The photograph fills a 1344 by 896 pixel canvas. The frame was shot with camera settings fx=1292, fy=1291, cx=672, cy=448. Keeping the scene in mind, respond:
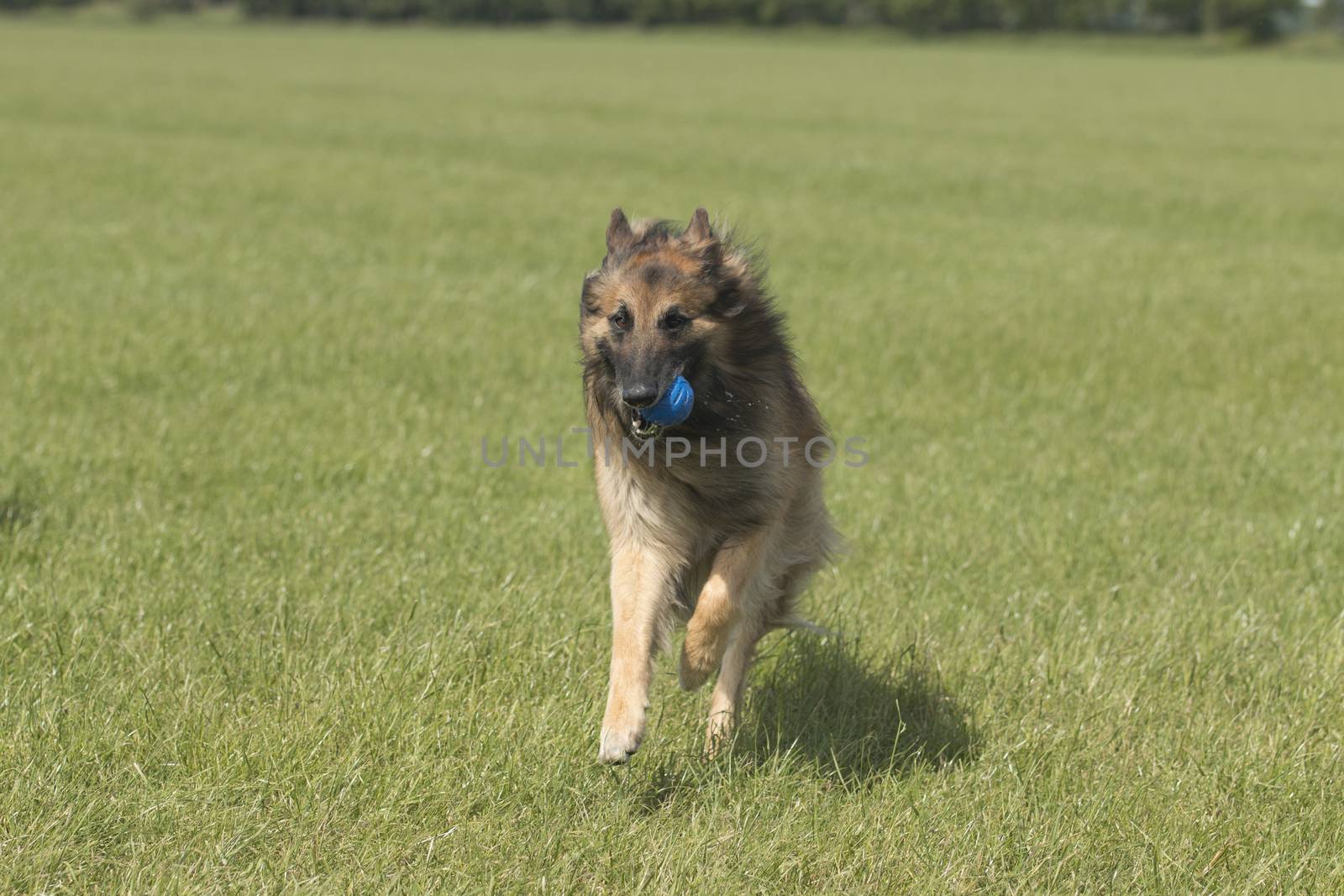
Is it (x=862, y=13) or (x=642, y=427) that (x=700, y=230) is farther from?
(x=862, y=13)

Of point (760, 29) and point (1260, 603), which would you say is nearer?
point (1260, 603)

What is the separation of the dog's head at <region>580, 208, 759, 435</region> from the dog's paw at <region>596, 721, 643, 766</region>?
0.96 metres

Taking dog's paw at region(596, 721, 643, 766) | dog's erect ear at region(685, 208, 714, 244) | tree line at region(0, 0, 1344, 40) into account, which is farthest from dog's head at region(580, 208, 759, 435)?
tree line at region(0, 0, 1344, 40)

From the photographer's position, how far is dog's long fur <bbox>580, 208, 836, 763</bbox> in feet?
13.4

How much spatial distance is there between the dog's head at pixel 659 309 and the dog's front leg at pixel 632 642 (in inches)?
19.8

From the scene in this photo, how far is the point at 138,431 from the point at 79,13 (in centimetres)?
12376

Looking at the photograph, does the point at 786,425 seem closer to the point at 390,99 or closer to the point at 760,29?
the point at 390,99

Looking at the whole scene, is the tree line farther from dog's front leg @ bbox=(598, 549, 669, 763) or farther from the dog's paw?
the dog's paw

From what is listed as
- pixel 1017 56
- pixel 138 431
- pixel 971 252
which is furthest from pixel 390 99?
pixel 1017 56

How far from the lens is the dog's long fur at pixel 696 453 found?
4086 millimetres

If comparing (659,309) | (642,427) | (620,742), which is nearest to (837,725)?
(620,742)

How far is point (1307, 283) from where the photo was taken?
524 inches

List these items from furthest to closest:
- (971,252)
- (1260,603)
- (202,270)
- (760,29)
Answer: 1. (760,29)
2. (971,252)
3. (202,270)
4. (1260,603)

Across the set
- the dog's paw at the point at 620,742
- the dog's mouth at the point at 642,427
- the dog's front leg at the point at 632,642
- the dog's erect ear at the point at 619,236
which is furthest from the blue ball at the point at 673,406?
the dog's paw at the point at 620,742
